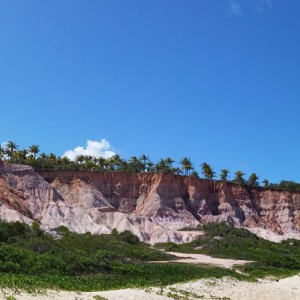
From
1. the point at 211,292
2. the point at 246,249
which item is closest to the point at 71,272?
the point at 211,292

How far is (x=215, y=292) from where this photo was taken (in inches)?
821

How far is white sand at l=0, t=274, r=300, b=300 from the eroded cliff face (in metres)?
35.0

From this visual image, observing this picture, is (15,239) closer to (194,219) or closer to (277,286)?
(277,286)

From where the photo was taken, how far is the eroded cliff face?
6066 cm

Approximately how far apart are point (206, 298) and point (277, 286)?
21.2 feet

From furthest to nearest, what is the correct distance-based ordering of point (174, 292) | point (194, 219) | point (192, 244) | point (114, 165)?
point (114, 165)
point (194, 219)
point (192, 244)
point (174, 292)

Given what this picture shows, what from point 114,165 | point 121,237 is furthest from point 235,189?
point 121,237

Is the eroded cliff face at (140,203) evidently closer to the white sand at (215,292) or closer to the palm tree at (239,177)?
the palm tree at (239,177)

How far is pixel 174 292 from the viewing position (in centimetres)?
1948

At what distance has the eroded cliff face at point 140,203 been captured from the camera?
60.7 meters

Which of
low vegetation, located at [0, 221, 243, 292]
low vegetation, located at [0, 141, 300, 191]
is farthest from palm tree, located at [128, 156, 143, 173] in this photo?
low vegetation, located at [0, 221, 243, 292]

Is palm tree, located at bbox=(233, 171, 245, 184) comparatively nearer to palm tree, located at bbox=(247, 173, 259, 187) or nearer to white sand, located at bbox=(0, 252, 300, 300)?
palm tree, located at bbox=(247, 173, 259, 187)

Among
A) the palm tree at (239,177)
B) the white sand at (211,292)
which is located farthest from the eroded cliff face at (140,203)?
the white sand at (211,292)

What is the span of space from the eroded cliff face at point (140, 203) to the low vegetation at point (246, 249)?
15.7ft
